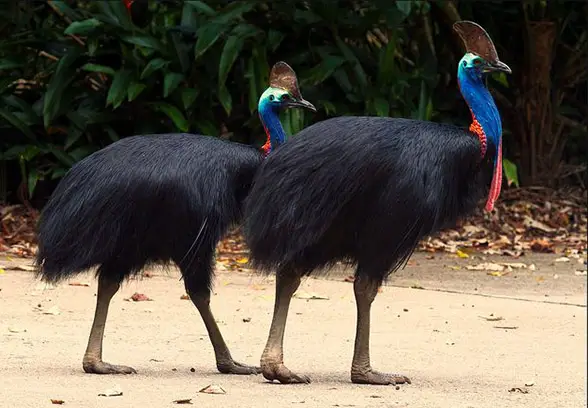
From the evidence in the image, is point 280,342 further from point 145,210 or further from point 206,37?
point 206,37

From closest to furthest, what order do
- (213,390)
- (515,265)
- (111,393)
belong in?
(111,393) → (213,390) → (515,265)

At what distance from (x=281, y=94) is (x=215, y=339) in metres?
1.29

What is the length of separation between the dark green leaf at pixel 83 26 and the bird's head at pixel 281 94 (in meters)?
5.28

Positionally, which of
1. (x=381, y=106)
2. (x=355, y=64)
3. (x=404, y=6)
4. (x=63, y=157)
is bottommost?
(x=63, y=157)

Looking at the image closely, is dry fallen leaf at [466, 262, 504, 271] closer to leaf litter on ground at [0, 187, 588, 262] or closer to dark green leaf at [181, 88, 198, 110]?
leaf litter on ground at [0, 187, 588, 262]

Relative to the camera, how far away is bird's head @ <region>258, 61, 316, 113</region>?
670cm

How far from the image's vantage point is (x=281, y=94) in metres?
6.75

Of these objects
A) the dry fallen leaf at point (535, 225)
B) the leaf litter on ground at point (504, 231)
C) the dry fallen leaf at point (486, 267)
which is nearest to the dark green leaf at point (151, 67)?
the leaf litter on ground at point (504, 231)

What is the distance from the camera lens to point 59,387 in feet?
18.5

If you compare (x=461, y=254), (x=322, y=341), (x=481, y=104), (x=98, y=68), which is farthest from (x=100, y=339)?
(x=98, y=68)

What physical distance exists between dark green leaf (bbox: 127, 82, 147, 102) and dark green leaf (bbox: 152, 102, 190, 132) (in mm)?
243

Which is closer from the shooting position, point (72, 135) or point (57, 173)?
point (57, 173)

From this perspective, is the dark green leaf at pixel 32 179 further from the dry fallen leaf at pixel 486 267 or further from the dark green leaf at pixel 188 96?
the dry fallen leaf at pixel 486 267

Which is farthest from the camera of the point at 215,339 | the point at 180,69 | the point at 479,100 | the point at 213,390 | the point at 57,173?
the point at 180,69
